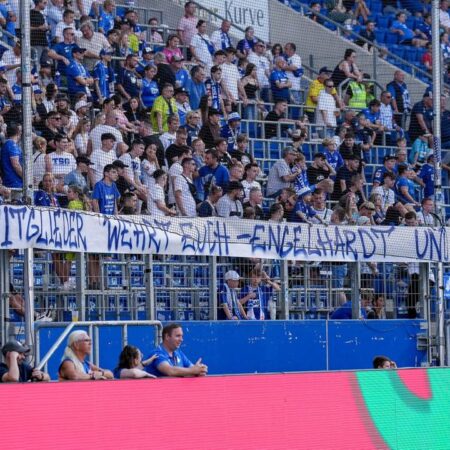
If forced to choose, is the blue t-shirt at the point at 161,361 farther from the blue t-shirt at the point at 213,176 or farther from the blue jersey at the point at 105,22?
the blue jersey at the point at 105,22

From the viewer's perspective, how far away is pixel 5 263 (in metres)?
10.4

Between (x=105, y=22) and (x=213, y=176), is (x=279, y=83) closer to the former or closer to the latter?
(x=105, y=22)

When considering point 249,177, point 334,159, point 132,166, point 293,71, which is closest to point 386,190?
point 334,159

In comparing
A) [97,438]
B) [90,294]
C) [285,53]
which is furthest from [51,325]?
[285,53]

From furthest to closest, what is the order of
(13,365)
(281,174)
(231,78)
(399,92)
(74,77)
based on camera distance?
(399,92), (231,78), (281,174), (74,77), (13,365)

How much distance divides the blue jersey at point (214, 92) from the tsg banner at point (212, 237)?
12.5 feet

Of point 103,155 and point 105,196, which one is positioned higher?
point 103,155

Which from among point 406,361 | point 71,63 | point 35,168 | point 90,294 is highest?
point 71,63

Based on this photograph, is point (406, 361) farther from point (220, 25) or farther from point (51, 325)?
point (220, 25)

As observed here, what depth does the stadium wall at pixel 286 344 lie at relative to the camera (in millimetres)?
12406

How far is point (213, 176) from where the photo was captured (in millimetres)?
14805

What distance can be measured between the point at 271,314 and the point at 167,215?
152 centimetres

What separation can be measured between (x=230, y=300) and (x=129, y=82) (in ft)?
14.0

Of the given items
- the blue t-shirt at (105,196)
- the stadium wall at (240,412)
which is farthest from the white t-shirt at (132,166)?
the stadium wall at (240,412)
